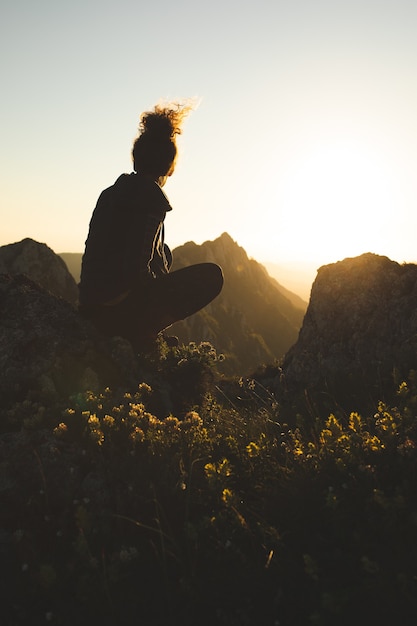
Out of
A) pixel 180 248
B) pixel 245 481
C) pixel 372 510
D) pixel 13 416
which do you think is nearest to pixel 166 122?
pixel 13 416

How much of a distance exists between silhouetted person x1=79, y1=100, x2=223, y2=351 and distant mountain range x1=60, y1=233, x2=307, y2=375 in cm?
4226

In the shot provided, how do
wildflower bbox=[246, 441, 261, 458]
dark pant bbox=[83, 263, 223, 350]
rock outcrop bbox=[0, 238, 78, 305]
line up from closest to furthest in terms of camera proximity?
wildflower bbox=[246, 441, 261, 458] < dark pant bbox=[83, 263, 223, 350] < rock outcrop bbox=[0, 238, 78, 305]

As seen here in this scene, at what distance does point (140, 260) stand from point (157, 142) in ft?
6.40

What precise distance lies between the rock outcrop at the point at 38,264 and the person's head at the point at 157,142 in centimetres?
1786

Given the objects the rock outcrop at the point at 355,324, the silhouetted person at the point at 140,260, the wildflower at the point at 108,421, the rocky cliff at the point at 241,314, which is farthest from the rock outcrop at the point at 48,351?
the rocky cliff at the point at 241,314

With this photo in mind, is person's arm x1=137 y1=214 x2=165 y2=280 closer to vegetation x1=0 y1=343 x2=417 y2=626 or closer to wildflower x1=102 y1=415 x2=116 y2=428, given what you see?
vegetation x1=0 y1=343 x2=417 y2=626

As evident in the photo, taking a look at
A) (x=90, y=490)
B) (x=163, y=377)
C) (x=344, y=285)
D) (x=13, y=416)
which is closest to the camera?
(x=90, y=490)

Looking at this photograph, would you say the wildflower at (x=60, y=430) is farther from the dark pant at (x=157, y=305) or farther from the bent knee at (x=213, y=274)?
the bent knee at (x=213, y=274)

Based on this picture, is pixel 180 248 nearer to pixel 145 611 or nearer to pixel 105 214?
pixel 105 214

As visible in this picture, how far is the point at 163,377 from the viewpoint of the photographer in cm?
825

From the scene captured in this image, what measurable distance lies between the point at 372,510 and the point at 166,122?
6440 mm

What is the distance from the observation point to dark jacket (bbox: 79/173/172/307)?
6.93 m

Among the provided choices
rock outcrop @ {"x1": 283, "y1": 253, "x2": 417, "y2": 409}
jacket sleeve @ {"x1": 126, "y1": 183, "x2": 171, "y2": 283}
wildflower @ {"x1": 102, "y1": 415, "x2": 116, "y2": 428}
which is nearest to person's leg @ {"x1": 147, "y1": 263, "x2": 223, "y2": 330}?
jacket sleeve @ {"x1": 126, "y1": 183, "x2": 171, "y2": 283}

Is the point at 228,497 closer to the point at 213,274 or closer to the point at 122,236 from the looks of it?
the point at 122,236
